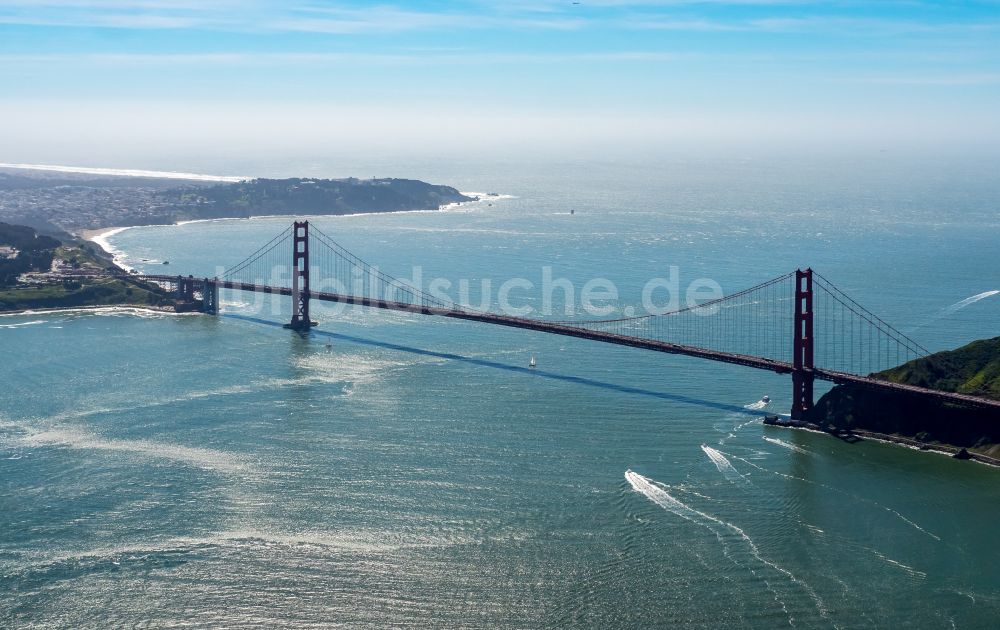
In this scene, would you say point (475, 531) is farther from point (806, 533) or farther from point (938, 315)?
point (938, 315)

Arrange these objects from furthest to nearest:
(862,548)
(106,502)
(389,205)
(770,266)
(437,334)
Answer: (389,205) < (770,266) < (437,334) < (106,502) < (862,548)

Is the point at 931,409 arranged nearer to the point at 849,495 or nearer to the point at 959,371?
the point at 959,371

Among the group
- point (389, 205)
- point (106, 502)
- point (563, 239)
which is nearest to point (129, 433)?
point (106, 502)

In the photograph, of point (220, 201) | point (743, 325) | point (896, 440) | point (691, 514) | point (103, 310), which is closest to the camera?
point (691, 514)

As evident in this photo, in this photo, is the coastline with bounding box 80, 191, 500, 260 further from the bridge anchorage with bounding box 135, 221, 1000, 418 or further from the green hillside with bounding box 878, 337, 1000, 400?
the green hillside with bounding box 878, 337, 1000, 400

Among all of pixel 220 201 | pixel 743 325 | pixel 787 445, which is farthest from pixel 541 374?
pixel 220 201
